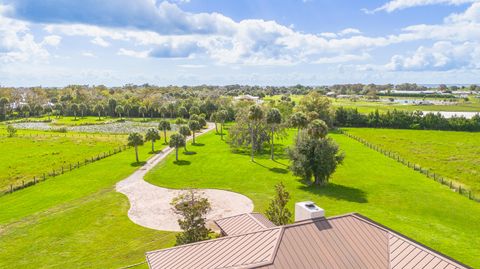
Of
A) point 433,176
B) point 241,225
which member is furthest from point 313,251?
point 433,176

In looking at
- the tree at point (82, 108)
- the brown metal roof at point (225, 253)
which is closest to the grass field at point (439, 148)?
the brown metal roof at point (225, 253)

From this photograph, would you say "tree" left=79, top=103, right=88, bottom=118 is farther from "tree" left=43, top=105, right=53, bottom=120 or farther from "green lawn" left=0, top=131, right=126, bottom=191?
"green lawn" left=0, top=131, right=126, bottom=191

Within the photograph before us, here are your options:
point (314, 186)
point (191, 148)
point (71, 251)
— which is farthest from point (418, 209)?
point (191, 148)

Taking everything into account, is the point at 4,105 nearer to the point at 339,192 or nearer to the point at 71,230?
the point at 71,230

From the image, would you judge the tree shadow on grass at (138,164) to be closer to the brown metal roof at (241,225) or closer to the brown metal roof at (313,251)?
the brown metal roof at (241,225)

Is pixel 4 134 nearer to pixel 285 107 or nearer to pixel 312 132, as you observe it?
pixel 285 107

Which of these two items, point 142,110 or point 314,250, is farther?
point 142,110
